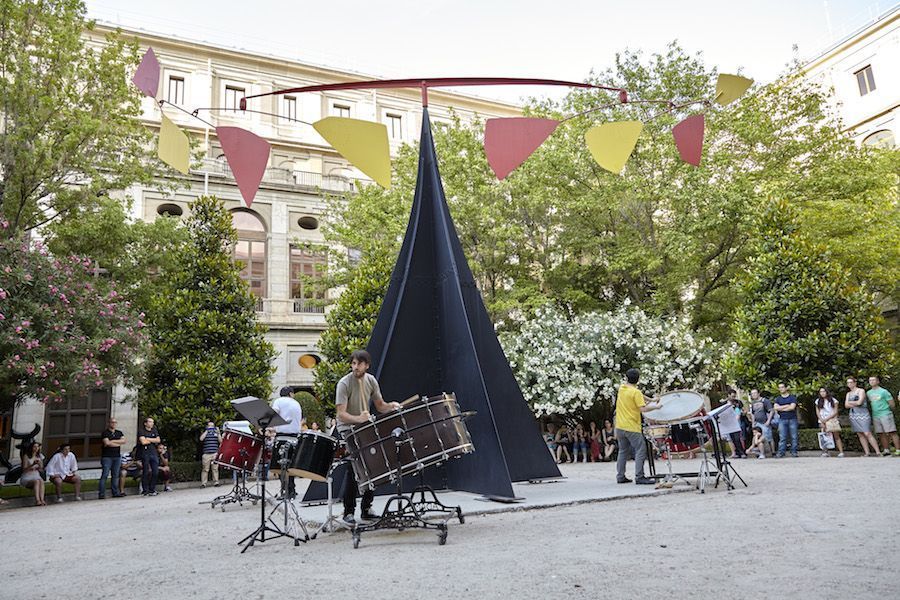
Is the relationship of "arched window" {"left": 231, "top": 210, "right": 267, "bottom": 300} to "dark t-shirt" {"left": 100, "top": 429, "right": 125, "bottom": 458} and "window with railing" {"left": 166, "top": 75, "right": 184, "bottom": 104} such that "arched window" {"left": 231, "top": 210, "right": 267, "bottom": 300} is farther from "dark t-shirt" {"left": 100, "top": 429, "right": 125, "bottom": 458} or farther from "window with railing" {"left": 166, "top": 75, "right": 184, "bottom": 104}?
"dark t-shirt" {"left": 100, "top": 429, "right": 125, "bottom": 458}

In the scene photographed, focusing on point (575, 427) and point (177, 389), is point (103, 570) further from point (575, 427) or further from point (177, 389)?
point (575, 427)

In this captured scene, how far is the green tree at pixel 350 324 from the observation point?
21.1 meters

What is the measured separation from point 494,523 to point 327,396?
50.9 feet

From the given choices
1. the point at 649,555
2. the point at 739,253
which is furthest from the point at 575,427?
the point at 649,555

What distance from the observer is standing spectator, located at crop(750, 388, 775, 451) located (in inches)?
631

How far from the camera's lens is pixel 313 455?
6566 mm

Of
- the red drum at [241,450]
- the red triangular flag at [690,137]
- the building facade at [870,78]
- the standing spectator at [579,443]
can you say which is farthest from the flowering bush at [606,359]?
the building facade at [870,78]

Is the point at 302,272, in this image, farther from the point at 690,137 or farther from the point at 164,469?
the point at 690,137

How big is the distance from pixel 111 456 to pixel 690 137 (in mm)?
14017

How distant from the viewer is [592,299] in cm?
2356

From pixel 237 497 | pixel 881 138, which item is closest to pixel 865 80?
pixel 881 138

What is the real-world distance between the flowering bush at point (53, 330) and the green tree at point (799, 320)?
54.2 feet

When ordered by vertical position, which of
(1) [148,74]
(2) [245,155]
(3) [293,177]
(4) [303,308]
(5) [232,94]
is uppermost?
(5) [232,94]

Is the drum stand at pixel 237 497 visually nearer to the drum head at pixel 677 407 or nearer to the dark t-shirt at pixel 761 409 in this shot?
the drum head at pixel 677 407
